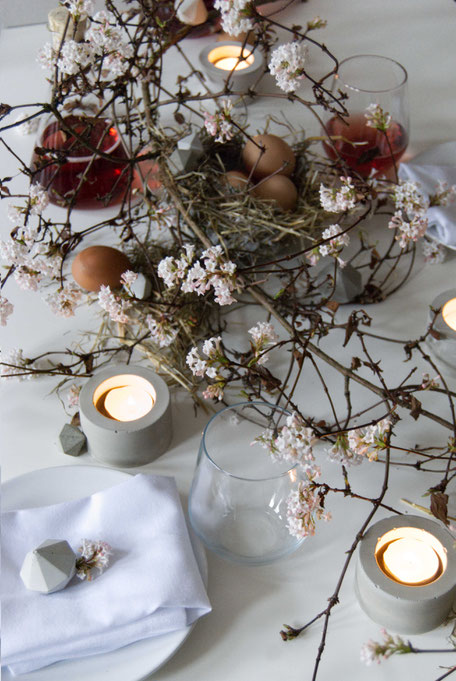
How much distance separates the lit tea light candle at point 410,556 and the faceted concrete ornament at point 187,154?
1.52 ft

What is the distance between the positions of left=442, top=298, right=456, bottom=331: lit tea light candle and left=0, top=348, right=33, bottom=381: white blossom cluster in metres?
0.40

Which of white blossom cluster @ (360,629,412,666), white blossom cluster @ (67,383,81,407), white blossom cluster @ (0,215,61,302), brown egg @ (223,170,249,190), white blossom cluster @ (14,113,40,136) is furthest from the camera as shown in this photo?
white blossom cluster @ (14,113,40,136)

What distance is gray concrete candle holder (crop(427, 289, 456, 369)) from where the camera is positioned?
72 cm

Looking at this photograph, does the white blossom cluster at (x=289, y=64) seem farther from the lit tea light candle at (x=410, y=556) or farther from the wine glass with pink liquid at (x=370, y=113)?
the lit tea light candle at (x=410, y=556)

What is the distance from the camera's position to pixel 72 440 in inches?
26.2

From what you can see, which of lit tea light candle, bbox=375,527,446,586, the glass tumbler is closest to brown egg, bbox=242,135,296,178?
the glass tumbler

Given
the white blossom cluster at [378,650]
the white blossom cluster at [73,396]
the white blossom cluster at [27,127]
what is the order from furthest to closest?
1. the white blossom cluster at [27,127]
2. the white blossom cluster at [73,396]
3. the white blossom cluster at [378,650]

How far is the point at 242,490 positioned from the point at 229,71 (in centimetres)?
69

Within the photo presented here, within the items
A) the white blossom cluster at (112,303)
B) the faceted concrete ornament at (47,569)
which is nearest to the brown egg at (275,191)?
the white blossom cluster at (112,303)

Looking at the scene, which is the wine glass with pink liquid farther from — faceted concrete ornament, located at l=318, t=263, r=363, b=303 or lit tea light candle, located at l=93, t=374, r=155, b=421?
lit tea light candle, located at l=93, t=374, r=155, b=421

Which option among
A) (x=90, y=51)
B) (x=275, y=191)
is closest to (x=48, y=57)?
(x=90, y=51)

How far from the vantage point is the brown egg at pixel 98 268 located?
0.76m

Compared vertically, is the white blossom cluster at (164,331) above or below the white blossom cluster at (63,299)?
below

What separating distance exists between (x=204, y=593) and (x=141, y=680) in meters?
0.07
